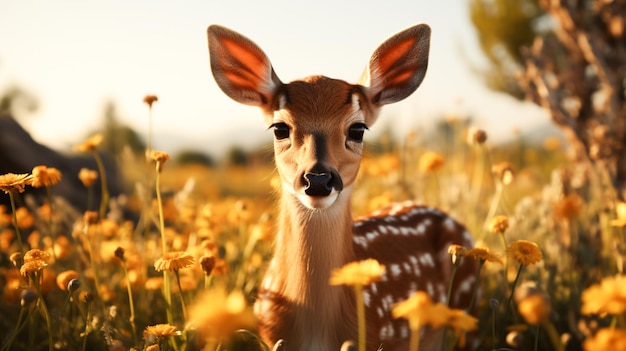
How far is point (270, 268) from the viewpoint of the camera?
2529mm

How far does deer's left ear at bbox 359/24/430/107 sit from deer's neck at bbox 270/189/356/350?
0.57 meters

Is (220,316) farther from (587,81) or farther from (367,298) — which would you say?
(587,81)

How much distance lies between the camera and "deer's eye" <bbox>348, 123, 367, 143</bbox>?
94.3 inches

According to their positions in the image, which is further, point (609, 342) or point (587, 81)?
point (587, 81)

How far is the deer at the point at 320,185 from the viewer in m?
2.22

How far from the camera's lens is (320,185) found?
203cm

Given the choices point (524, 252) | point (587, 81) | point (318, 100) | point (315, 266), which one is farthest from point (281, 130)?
point (587, 81)

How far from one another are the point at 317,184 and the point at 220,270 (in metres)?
0.78

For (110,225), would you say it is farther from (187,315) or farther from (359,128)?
(359,128)

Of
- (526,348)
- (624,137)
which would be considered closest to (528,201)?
(526,348)

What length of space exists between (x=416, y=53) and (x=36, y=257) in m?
1.76

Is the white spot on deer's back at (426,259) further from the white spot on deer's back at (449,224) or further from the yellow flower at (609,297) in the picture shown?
the yellow flower at (609,297)

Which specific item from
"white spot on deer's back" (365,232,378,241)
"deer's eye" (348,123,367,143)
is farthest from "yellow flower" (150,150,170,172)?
"white spot on deer's back" (365,232,378,241)

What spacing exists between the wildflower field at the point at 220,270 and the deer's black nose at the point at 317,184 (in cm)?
A: 43
